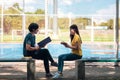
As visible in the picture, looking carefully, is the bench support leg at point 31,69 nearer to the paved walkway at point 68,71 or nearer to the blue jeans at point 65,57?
the paved walkway at point 68,71

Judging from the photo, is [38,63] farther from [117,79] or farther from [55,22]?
[55,22]

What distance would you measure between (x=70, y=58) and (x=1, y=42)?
14.9 meters

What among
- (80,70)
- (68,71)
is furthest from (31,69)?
(68,71)

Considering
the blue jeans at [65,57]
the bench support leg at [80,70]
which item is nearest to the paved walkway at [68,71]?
the blue jeans at [65,57]

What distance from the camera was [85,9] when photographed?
1171 inches

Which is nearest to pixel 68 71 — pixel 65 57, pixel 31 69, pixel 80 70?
pixel 65 57

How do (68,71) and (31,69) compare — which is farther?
(68,71)

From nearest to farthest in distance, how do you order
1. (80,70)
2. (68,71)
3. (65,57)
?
1. (80,70)
2. (65,57)
3. (68,71)

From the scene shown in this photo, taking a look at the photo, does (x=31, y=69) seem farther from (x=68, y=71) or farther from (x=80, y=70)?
(x=68, y=71)

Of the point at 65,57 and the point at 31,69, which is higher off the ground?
the point at 65,57

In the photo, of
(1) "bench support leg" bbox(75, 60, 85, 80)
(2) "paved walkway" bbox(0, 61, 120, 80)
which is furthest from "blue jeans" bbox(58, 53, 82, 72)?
(1) "bench support leg" bbox(75, 60, 85, 80)

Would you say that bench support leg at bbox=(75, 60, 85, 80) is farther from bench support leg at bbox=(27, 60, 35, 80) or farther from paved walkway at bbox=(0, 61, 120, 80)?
bench support leg at bbox=(27, 60, 35, 80)

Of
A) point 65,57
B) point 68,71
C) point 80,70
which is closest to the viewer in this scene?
point 80,70

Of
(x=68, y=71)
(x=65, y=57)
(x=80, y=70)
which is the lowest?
(x=68, y=71)
